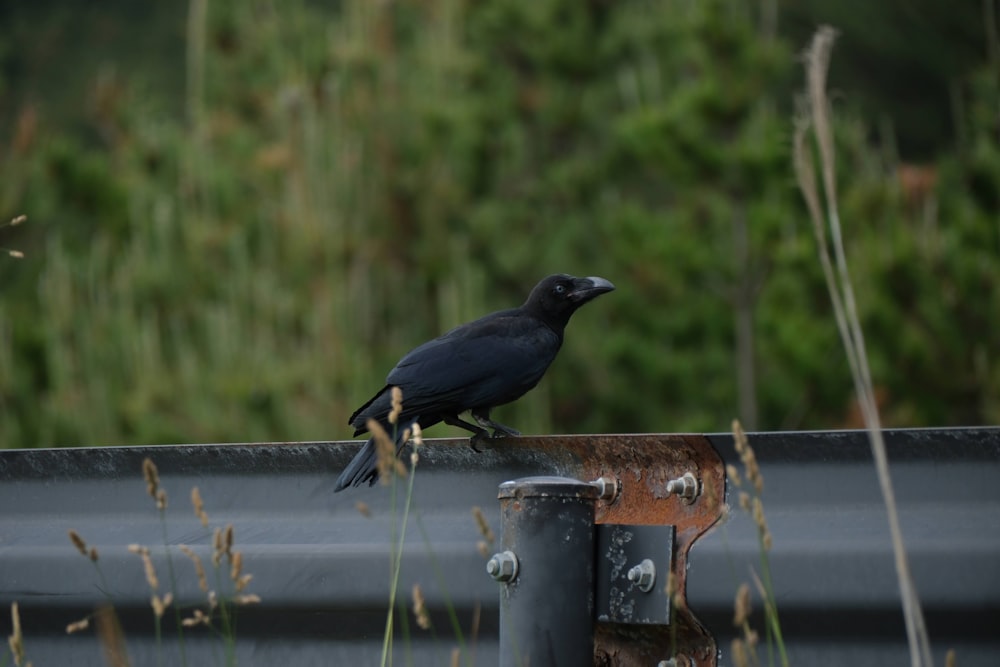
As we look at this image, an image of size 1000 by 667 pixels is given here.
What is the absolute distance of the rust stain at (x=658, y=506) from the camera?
2.22m

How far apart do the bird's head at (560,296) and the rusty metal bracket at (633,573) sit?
2790 mm

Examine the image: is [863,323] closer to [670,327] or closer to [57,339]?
[670,327]

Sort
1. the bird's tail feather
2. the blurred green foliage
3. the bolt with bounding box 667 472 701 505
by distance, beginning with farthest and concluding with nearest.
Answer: the blurred green foliage, the bird's tail feather, the bolt with bounding box 667 472 701 505

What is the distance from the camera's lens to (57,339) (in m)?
9.97

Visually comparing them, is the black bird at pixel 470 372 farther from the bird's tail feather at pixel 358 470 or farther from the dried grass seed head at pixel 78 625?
the dried grass seed head at pixel 78 625

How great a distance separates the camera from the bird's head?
5059 millimetres

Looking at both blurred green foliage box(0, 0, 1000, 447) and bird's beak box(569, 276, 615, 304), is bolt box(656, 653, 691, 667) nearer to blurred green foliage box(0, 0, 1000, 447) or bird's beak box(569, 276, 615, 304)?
bird's beak box(569, 276, 615, 304)

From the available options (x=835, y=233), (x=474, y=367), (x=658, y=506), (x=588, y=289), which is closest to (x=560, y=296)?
(x=588, y=289)

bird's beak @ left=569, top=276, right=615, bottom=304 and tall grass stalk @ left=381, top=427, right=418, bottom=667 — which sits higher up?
bird's beak @ left=569, top=276, right=615, bottom=304

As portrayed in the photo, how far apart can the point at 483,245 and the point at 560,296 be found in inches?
255

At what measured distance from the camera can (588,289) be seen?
5137 millimetres

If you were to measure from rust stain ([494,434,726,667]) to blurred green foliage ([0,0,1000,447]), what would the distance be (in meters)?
7.00

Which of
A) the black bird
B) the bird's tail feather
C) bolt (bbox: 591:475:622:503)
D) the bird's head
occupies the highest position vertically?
the bird's head

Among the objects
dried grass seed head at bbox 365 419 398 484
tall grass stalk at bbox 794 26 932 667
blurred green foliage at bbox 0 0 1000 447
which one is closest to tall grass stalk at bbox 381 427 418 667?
dried grass seed head at bbox 365 419 398 484
